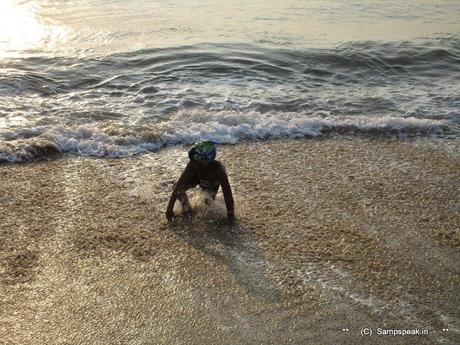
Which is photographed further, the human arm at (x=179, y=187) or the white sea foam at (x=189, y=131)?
the white sea foam at (x=189, y=131)

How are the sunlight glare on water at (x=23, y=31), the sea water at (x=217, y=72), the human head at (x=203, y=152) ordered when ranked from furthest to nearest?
the sunlight glare on water at (x=23, y=31)
the sea water at (x=217, y=72)
the human head at (x=203, y=152)

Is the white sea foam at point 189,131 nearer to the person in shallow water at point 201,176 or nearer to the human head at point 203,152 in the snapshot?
the person in shallow water at point 201,176

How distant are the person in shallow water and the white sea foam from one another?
1.64 meters

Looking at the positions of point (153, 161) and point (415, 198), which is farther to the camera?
point (153, 161)

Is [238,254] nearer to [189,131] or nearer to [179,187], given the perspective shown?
[179,187]

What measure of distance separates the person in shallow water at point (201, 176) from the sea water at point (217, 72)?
1.68m

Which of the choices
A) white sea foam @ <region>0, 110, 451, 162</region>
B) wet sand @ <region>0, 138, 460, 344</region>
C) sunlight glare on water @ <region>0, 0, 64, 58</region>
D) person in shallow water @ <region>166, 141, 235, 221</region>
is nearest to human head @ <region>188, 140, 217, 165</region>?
person in shallow water @ <region>166, 141, 235, 221</region>

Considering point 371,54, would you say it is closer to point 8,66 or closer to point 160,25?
point 160,25

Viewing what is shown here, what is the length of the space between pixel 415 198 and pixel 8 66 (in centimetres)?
733

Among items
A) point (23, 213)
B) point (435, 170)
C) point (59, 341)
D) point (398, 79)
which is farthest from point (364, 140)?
point (59, 341)

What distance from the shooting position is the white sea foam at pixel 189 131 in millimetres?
5941

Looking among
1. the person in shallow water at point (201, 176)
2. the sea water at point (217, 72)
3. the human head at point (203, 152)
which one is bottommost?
the sea water at point (217, 72)

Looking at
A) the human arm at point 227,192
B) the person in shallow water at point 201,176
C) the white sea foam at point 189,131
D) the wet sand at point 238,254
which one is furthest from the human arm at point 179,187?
the white sea foam at point 189,131

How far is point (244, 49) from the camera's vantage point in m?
10.7
